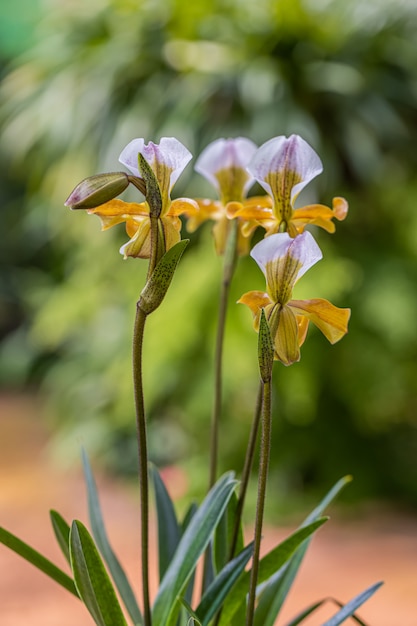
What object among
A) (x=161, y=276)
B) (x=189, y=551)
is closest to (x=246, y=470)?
(x=189, y=551)

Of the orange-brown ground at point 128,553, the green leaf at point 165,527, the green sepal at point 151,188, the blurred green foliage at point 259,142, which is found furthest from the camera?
the blurred green foliage at point 259,142

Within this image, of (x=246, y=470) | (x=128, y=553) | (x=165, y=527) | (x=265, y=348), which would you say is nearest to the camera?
(x=265, y=348)

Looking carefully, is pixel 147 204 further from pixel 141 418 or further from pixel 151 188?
pixel 141 418

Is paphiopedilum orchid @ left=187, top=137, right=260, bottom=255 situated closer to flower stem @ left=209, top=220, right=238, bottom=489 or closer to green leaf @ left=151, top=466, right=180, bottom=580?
flower stem @ left=209, top=220, right=238, bottom=489

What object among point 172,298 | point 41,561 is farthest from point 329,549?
point 41,561

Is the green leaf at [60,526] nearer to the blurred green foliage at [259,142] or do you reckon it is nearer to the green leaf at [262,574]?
the green leaf at [262,574]

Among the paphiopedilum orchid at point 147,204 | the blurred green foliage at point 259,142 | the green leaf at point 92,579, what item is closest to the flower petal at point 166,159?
the paphiopedilum orchid at point 147,204
